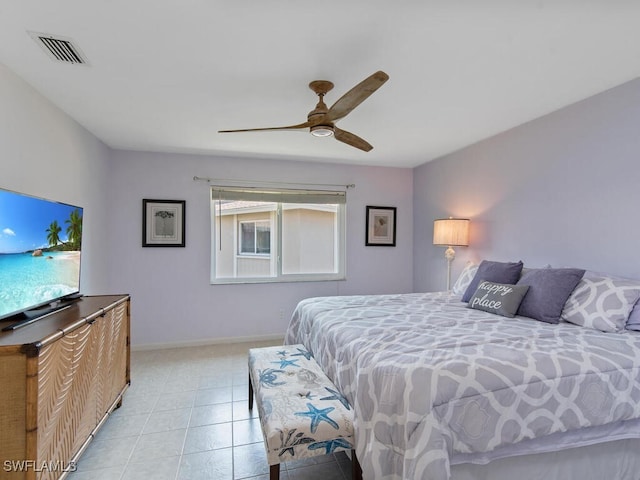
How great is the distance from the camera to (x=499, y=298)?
2.40 meters

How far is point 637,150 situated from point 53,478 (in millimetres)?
3836

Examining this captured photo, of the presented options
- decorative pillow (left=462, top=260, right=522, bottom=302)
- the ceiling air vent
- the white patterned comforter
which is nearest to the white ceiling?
the ceiling air vent

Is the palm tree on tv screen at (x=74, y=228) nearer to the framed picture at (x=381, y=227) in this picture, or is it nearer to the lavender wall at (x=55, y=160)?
the lavender wall at (x=55, y=160)

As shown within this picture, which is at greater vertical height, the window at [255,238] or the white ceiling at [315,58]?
the white ceiling at [315,58]

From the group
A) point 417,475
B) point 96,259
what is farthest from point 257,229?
point 417,475

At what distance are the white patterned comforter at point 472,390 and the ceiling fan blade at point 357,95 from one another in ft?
4.48

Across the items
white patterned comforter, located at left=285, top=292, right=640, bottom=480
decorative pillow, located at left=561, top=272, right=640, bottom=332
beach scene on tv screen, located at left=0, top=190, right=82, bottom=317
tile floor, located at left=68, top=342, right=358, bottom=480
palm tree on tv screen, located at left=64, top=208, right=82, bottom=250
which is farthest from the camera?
palm tree on tv screen, located at left=64, top=208, right=82, bottom=250

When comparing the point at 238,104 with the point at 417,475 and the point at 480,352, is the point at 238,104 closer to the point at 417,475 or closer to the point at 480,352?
the point at 480,352

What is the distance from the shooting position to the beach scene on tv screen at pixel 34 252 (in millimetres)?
1575

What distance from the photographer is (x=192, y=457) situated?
1.91m

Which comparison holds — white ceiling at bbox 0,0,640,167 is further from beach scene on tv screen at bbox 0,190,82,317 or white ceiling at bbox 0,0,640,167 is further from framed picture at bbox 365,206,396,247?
framed picture at bbox 365,206,396,247

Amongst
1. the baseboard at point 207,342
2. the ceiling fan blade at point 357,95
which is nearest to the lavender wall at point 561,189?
the ceiling fan blade at point 357,95

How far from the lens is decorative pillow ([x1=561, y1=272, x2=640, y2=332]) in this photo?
1.91 m

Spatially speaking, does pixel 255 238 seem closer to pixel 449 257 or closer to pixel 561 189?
pixel 449 257
